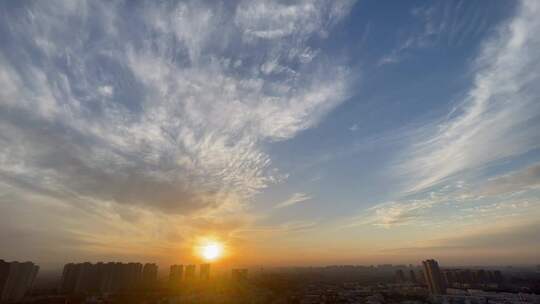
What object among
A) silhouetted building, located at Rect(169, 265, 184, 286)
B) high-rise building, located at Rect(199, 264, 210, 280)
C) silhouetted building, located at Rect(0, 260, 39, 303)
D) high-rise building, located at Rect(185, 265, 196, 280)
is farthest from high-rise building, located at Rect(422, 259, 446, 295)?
silhouetted building, located at Rect(0, 260, 39, 303)

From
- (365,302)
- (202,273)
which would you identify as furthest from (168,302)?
(202,273)

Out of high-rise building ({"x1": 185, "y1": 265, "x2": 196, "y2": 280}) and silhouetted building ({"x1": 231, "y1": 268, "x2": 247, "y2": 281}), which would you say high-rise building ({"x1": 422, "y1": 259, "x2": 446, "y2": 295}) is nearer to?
silhouetted building ({"x1": 231, "y1": 268, "x2": 247, "y2": 281})

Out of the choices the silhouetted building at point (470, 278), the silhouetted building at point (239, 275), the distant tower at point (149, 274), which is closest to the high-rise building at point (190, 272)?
the distant tower at point (149, 274)

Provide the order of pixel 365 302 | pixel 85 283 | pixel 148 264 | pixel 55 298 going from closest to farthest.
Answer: pixel 365 302
pixel 55 298
pixel 85 283
pixel 148 264

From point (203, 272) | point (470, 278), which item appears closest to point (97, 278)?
point (203, 272)

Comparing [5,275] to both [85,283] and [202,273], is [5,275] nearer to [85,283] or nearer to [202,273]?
[85,283]

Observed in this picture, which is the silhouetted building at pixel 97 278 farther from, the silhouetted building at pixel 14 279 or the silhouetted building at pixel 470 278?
the silhouetted building at pixel 470 278
